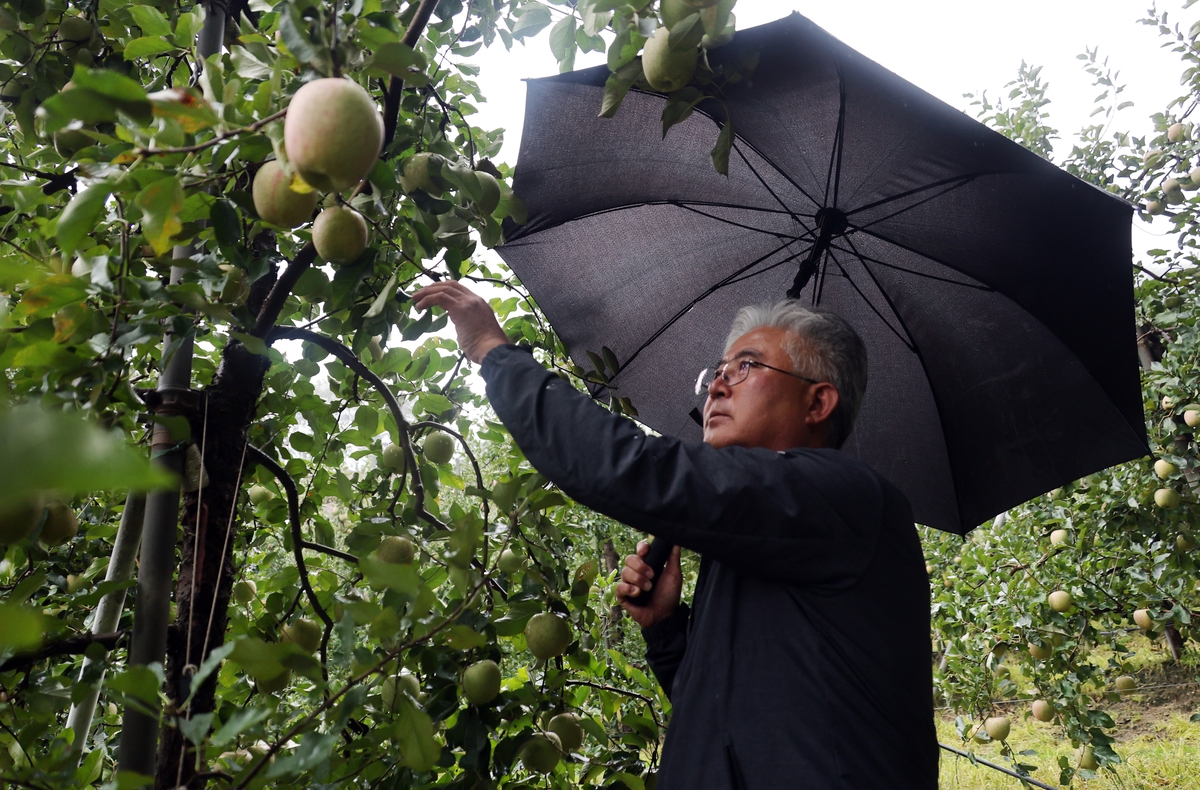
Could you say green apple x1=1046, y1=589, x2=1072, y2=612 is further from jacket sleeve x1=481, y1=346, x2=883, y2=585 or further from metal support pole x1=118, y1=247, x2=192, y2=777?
metal support pole x1=118, y1=247, x2=192, y2=777

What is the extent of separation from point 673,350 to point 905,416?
60cm

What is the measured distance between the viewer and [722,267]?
6.93 feet

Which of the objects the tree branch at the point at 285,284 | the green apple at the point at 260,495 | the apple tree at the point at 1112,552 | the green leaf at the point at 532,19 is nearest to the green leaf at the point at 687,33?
the green leaf at the point at 532,19

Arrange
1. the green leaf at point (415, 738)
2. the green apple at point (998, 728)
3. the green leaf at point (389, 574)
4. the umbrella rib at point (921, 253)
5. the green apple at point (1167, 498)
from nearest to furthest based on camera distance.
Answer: the green leaf at point (389, 574) < the green leaf at point (415, 738) < the umbrella rib at point (921, 253) < the green apple at point (1167, 498) < the green apple at point (998, 728)

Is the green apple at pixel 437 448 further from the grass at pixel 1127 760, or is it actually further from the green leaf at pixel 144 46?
the grass at pixel 1127 760

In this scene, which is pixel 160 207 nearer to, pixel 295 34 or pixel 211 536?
pixel 295 34

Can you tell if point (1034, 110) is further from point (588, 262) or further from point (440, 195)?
point (440, 195)

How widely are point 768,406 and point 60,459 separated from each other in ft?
4.36

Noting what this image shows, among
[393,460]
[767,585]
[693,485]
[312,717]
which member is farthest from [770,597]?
[393,460]

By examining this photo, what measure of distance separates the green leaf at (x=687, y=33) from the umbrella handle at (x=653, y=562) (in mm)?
830

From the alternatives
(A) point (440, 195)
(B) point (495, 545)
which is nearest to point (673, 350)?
(B) point (495, 545)

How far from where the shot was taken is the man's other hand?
1.51m

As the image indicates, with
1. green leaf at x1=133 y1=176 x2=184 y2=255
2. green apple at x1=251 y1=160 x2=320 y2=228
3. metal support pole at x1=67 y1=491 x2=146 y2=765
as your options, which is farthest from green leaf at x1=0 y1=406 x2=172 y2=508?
metal support pole at x1=67 y1=491 x2=146 y2=765

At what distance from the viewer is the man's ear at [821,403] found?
146 centimetres
